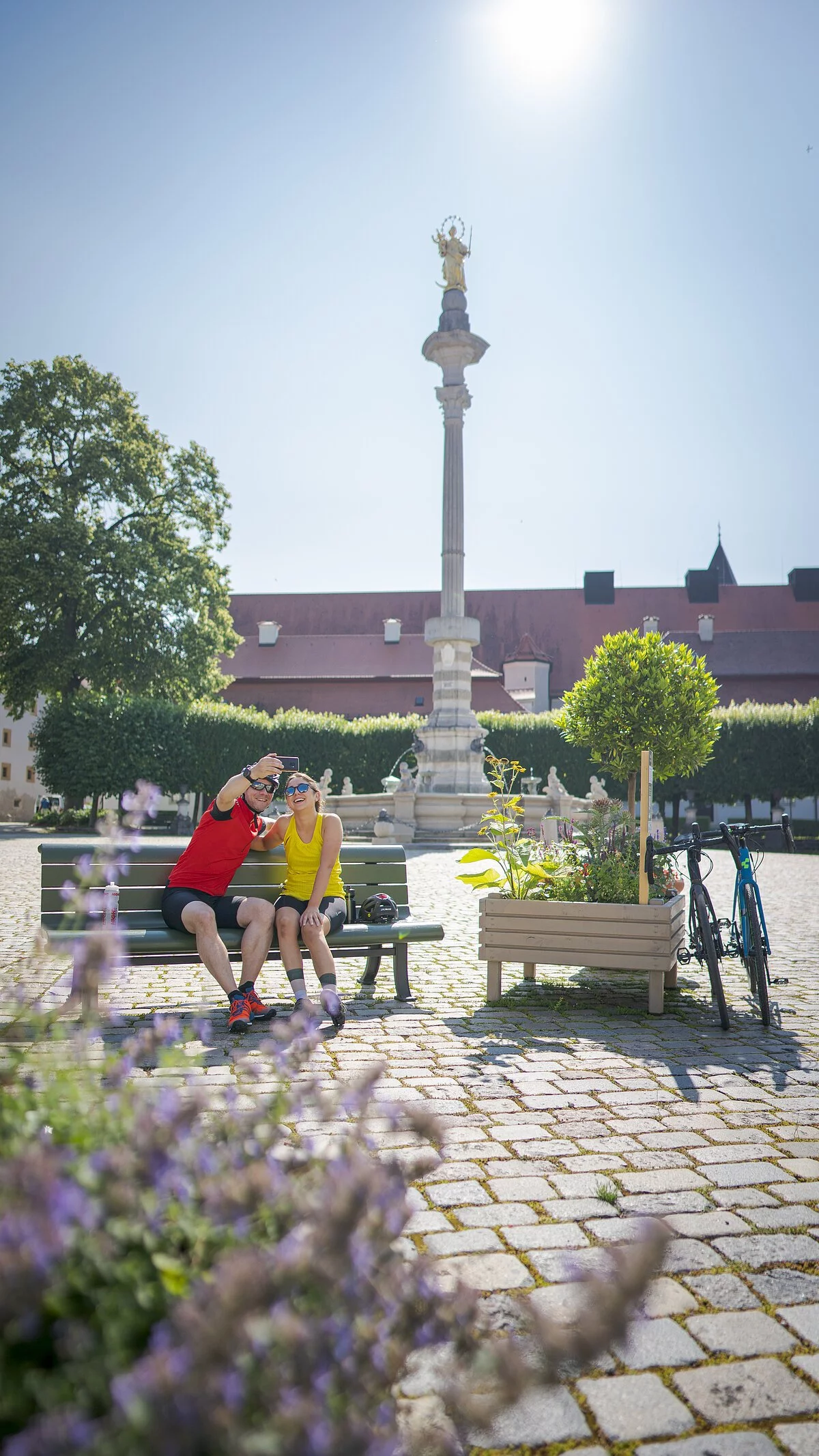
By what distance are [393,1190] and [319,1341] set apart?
328 mm

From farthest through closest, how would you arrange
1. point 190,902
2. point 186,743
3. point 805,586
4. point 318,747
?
point 805,586 < point 318,747 < point 186,743 < point 190,902

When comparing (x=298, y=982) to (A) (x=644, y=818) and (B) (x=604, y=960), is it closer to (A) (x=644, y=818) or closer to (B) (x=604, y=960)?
(B) (x=604, y=960)

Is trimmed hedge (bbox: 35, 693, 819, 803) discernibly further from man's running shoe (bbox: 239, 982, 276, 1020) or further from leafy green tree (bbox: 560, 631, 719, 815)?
man's running shoe (bbox: 239, 982, 276, 1020)

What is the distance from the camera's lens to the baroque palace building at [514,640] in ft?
181

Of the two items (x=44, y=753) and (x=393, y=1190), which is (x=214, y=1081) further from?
(x=44, y=753)

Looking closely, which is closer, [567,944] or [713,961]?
[713,961]

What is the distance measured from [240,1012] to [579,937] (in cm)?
217

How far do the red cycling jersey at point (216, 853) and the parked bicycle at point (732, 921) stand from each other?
248 centimetres

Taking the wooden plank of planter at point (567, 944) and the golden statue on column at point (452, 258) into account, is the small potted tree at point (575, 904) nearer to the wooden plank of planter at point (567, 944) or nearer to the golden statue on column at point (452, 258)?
the wooden plank of planter at point (567, 944)

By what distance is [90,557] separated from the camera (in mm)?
31969

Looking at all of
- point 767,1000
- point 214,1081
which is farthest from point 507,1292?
point 767,1000

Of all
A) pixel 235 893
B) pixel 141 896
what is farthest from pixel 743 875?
pixel 141 896

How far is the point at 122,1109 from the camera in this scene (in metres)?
1.88

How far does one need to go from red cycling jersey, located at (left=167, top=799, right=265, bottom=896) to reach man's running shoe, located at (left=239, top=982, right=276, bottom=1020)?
2.17ft
